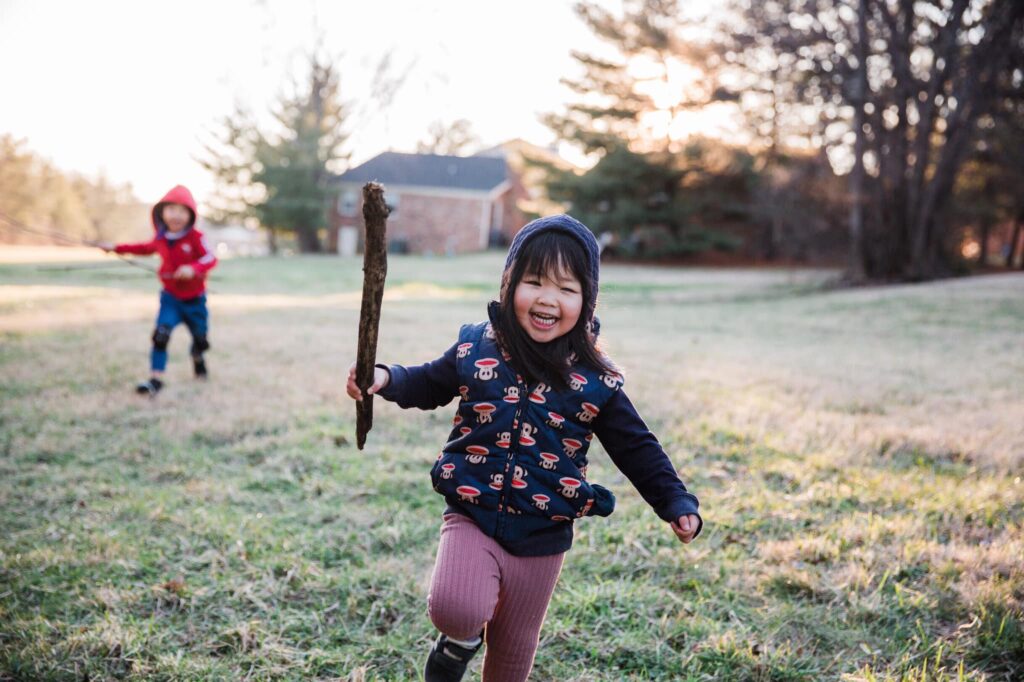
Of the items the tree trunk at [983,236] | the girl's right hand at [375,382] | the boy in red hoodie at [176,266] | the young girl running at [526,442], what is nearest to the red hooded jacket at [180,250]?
the boy in red hoodie at [176,266]

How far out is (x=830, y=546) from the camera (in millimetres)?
3094

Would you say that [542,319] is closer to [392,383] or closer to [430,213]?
[392,383]

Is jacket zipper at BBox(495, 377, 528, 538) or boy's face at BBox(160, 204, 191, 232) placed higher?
boy's face at BBox(160, 204, 191, 232)

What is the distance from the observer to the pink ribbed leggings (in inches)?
70.9

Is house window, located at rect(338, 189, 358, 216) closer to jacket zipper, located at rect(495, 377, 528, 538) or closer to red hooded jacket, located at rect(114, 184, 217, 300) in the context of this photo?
red hooded jacket, located at rect(114, 184, 217, 300)

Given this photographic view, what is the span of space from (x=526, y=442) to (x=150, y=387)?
426 cm

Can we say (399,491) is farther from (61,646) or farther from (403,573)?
(61,646)

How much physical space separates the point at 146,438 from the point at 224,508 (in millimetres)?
1276

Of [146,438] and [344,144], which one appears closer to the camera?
[146,438]

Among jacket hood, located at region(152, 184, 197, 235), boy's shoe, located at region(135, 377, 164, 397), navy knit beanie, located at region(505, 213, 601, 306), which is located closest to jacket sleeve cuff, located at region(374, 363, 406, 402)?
navy knit beanie, located at region(505, 213, 601, 306)

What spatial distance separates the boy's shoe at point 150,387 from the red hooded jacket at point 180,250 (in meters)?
0.71

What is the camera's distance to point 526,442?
195 cm

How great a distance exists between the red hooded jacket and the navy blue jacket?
13.5 ft

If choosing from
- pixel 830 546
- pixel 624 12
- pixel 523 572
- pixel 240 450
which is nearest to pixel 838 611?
pixel 830 546
